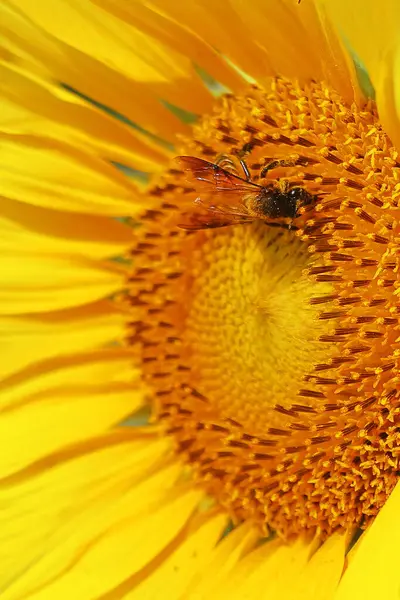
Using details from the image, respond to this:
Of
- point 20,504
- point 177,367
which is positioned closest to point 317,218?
point 177,367

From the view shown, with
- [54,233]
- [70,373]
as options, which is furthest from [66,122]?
[70,373]

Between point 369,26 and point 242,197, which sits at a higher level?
point 369,26

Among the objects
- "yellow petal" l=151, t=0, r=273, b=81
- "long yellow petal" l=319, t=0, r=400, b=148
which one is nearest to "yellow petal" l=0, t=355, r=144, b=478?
"yellow petal" l=151, t=0, r=273, b=81

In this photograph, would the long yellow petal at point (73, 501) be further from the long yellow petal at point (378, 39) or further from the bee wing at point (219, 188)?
the long yellow petal at point (378, 39)

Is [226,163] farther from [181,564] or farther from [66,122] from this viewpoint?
[181,564]

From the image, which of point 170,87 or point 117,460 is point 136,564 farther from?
point 170,87

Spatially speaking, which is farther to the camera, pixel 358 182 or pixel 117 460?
pixel 117 460
